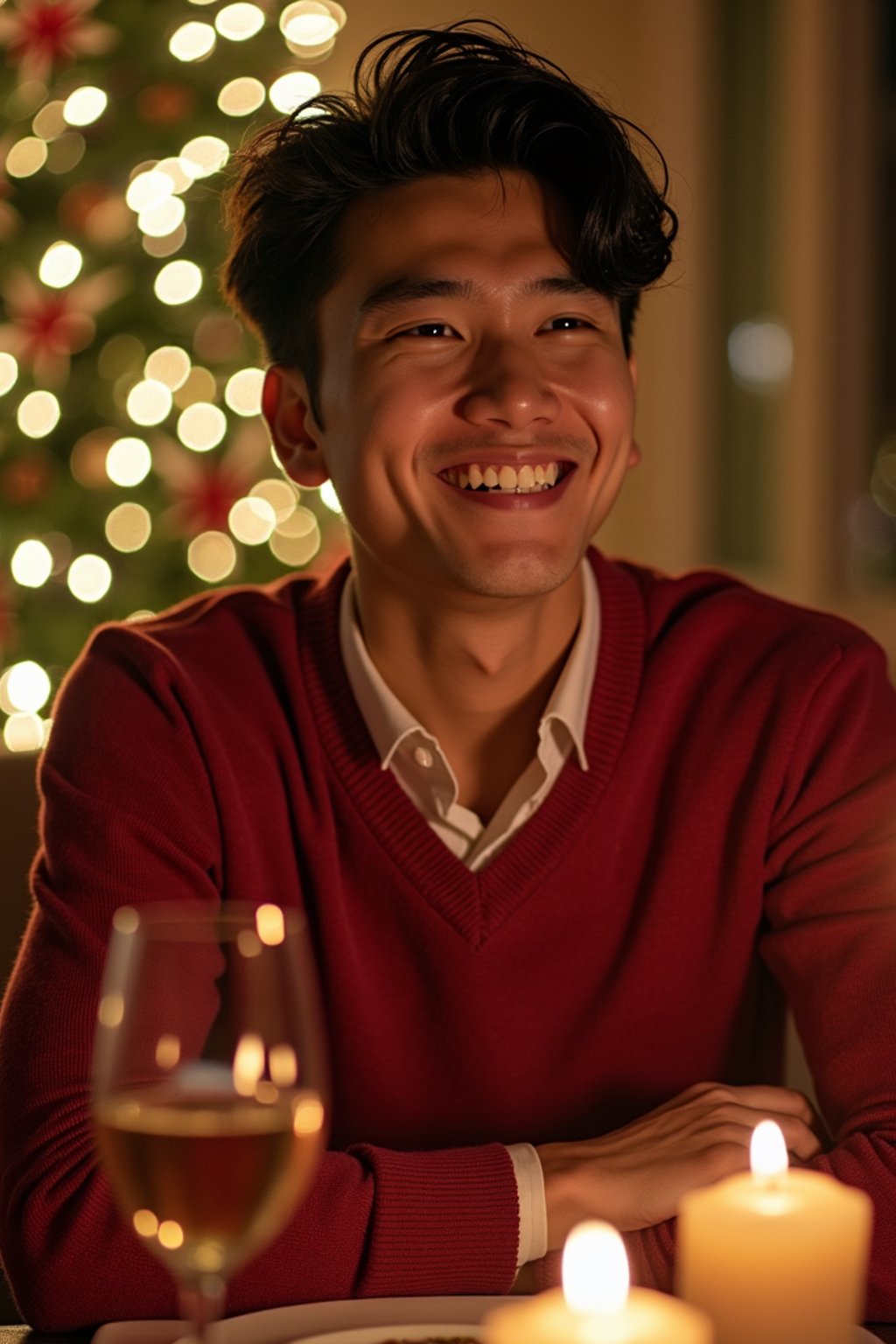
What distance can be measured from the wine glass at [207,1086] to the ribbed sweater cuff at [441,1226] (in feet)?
1.46

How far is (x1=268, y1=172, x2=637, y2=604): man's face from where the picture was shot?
1638mm

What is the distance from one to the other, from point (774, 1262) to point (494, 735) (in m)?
1.08

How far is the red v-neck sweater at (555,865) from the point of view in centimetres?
154

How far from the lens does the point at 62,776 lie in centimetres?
158

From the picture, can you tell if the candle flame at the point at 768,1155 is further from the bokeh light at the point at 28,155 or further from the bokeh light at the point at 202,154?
the bokeh light at the point at 28,155

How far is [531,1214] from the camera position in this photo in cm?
123

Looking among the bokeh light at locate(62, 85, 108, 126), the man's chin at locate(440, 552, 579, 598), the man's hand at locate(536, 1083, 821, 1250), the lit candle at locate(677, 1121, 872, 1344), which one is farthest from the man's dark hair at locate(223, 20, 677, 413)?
the bokeh light at locate(62, 85, 108, 126)

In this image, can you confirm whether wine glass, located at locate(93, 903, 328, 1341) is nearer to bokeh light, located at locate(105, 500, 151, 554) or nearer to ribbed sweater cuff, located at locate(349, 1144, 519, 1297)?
ribbed sweater cuff, located at locate(349, 1144, 519, 1297)

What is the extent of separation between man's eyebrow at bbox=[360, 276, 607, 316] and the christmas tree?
1.88 meters

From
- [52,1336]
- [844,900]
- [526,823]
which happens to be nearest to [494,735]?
[526,823]

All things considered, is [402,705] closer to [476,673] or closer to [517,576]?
[476,673]

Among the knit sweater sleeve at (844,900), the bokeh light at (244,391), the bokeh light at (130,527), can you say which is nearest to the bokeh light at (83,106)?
the bokeh light at (244,391)

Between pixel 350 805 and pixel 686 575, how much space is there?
0.47 m

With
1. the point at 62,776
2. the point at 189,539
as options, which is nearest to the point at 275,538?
the point at 189,539
